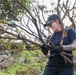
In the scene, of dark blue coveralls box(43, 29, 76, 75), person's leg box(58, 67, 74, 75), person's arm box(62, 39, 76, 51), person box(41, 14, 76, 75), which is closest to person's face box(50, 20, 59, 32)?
person box(41, 14, 76, 75)

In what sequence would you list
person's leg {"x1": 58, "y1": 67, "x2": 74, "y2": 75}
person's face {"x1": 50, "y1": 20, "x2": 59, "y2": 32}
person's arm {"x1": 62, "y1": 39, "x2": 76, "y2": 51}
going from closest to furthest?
1. person's arm {"x1": 62, "y1": 39, "x2": 76, "y2": 51}
2. person's face {"x1": 50, "y1": 20, "x2": 59, "y2": 32}
3. person's leg {"x1": 58, "y1": 67, "x2": 74, "y2": 75}

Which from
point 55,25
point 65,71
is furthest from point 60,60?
A: point 55,25

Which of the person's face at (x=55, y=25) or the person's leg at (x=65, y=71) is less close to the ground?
the person's face at (x=55, y=25)

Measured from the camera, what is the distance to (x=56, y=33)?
356cm

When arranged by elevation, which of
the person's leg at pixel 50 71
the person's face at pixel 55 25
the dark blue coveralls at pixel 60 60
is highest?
the person's face at pixel 55 25

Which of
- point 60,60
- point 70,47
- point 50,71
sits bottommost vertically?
point 50,71

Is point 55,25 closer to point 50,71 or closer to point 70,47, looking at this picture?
point 70,47

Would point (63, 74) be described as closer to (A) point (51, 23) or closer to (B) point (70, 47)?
(B) point (70, 47)

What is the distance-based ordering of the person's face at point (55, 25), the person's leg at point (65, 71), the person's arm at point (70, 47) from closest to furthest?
the person's arm at point (70, 47) → the person's face at point (55, 25) → the person's leg at point (65, 71)

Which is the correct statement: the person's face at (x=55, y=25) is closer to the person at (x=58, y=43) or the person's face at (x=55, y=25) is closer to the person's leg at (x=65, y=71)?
the person at (x=58, y=43)

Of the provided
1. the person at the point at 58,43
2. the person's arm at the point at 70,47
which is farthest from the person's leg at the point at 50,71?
the person's arm at the point at 70,47

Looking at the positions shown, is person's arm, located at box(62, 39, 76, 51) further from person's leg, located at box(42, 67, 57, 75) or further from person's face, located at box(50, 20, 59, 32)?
person's leg, located at box(42, 67, 57, 75)

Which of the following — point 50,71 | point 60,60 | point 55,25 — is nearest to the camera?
point 55,25

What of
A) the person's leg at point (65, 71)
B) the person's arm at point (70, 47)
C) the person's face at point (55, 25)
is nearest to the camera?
the person's arm at point (70, 47)
